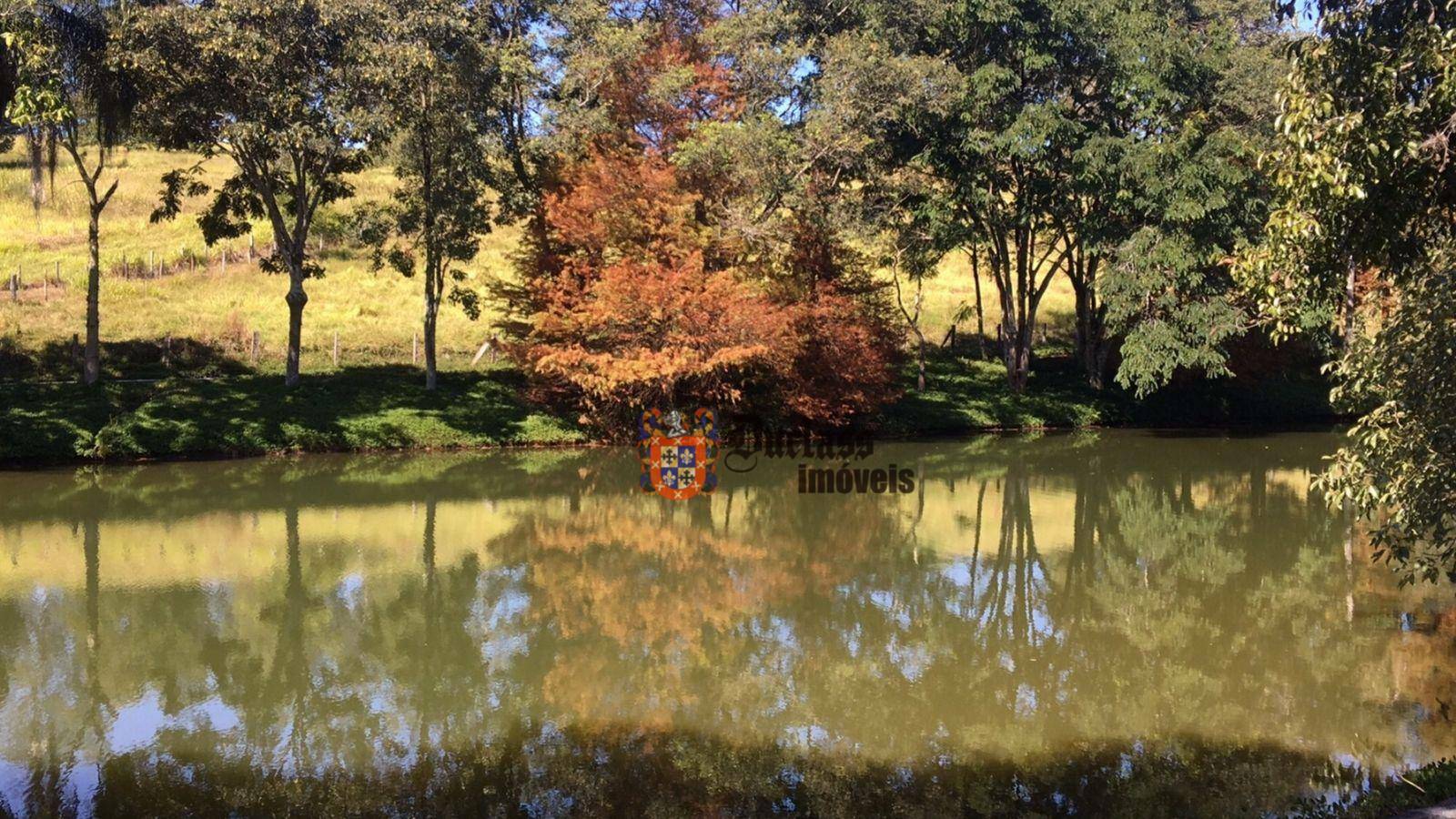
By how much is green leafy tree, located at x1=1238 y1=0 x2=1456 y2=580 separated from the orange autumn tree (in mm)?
15178

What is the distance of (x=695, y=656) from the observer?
10305 mm

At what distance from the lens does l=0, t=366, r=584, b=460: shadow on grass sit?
21.7m

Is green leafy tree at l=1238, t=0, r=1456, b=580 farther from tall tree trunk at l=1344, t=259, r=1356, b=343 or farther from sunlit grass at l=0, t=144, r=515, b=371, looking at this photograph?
sunlit grass at l=0, t=144, r=515, b=371

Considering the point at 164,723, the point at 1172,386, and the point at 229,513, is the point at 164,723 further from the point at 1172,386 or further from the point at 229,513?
the point at 1172,386

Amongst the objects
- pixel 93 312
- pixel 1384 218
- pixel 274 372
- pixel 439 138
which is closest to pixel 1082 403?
pixel 439 138

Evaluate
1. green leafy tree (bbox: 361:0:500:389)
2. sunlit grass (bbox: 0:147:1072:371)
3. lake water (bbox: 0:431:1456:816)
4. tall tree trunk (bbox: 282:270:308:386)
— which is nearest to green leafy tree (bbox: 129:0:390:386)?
green leafy tree (bbox: 361:0:500:389)

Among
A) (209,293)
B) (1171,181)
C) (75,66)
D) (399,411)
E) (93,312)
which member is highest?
(75,66)

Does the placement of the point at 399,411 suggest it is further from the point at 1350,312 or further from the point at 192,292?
the point at 1350,312

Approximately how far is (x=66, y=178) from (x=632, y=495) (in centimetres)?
4218

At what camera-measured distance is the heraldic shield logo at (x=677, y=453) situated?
20703 mm

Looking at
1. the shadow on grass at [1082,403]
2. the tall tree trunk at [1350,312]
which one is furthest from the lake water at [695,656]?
the shadow on grass at [1082,403]

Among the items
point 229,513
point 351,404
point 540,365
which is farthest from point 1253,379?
point 229,513

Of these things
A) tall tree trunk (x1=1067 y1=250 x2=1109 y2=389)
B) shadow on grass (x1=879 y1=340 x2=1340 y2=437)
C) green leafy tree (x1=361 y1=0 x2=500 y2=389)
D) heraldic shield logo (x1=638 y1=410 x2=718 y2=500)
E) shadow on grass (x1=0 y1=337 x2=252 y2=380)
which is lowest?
heraldic shield logo (x1=638 y1=410 x2=718 y2=500)

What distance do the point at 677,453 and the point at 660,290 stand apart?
4104 mm
